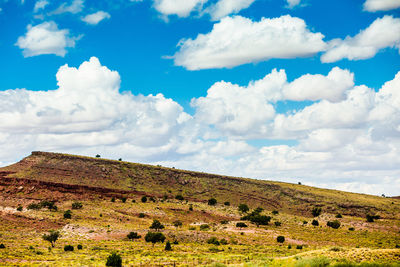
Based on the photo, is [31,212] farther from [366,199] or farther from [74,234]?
[366,199]

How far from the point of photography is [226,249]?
56.5m

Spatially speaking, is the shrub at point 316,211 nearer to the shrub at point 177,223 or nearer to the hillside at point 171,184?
the hillside at point 171,184

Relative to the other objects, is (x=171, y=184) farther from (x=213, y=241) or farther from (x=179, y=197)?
(x=213, y=241)

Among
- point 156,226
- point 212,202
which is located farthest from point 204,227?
point 212,202

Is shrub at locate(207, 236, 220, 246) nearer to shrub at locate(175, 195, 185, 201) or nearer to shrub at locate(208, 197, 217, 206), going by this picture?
shrub at locate(208, 197, 217, 206)

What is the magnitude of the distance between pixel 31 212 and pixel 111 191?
2709 cm

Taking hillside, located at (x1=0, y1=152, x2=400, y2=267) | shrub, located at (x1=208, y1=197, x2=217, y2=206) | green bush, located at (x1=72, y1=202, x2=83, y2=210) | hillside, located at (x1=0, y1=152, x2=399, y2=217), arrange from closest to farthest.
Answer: hillside, located at (x1=0, y1=152, x2=400, y2=267)
green bush, located at (x1=72, y1=202, x2=83, y2=210)
hillside, located at (x1=0, y1=152, x2=399, y2=217)
shrub, located at (x1=208, y1=197, x2=217, y2=206)

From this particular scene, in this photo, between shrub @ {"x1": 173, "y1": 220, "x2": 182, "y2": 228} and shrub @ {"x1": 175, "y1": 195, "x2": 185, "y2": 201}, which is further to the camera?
shrub @ {"x1": 175, "y1": 195, "x2": 185, "y2": 201}

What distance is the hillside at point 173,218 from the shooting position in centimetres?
4734

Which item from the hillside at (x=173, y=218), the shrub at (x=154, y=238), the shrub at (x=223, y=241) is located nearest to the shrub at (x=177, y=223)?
the hillside at (x=173, y=218)

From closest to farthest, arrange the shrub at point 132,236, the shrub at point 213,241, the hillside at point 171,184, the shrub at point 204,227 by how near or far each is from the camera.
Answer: the shrub at point 213,241
the shrub at point 132,236
the shrub at point 204,227
the hillside at point 171,184

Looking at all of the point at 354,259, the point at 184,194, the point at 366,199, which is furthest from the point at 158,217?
the point at 366,199

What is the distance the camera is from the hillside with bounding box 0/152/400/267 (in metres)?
47.3

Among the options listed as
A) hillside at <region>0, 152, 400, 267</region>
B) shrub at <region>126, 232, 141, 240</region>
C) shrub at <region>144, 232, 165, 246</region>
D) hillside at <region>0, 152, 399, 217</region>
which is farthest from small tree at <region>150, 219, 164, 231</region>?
hillside at <region>0, 152, 399, 217</region>
